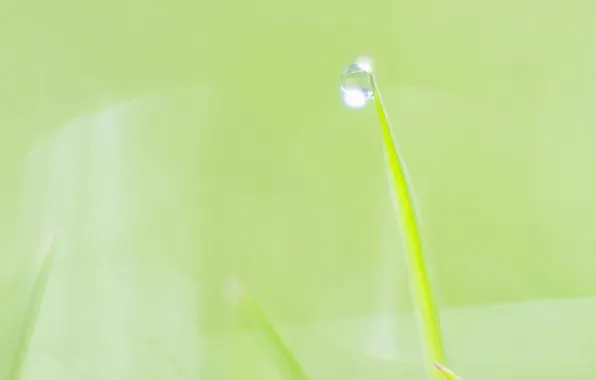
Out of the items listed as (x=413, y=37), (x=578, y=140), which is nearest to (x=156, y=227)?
(x=413, y=37)

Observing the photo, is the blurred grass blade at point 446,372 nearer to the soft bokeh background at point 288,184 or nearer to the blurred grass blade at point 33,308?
the soft bokeh background at point 288,184

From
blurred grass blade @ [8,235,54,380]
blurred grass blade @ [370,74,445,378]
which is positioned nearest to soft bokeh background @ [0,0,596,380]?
blurred grass blade @ [8,235,54,380]

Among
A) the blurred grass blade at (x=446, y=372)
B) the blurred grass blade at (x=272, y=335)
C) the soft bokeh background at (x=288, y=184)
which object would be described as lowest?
the blurred grass blade at (x=446, y=372)

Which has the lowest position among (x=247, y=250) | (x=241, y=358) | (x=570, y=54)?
(x=241, y=358)

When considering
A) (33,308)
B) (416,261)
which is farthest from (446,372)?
(33,308)

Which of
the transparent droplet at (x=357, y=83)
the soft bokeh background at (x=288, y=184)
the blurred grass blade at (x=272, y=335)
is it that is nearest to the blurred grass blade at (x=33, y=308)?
the soft bokeh background at (x=288, y=184)

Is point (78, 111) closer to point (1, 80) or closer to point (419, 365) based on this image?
point (1, 80)
